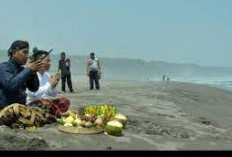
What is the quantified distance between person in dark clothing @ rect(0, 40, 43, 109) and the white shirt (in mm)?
452

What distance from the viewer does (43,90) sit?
8.85 metres

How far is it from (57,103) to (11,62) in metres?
1.63

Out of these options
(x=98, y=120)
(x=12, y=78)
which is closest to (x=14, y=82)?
(x=12, y=78)

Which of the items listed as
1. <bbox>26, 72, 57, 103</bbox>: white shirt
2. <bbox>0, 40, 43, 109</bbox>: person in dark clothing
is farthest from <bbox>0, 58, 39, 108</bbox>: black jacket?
<bbox>26, 72, 57, 103</bbox>: white shirt

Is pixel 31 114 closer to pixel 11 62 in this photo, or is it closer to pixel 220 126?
pixel 11 62

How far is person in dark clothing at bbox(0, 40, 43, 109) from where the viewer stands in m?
7.60

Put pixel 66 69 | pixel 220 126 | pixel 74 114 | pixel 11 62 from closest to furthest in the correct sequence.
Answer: pixel 11 62 → pixel 74 114 → pixel 220 126 → pixel 66 69

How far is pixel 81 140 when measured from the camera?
8.04 m

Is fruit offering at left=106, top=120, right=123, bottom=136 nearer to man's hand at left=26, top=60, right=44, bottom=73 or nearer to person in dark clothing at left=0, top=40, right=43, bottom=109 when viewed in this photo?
person in dark clothing at left=0, top=40, right=43, bottom=109

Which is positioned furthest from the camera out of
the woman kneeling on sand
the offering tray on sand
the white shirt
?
the white shirt

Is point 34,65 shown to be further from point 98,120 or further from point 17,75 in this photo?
point 98,120

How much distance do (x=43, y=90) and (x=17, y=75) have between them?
126cm

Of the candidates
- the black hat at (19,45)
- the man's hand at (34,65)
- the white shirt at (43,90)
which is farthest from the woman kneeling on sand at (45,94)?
the man's hand at (34,65)

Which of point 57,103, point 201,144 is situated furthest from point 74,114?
point 201,144
